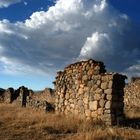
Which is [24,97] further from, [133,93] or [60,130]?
[60,130]

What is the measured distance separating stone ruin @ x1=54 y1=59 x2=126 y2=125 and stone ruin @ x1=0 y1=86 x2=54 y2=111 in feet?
10.1

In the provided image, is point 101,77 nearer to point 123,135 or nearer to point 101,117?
point 101,117

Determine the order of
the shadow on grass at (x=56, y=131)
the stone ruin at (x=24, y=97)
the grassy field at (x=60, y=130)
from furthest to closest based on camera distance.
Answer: the stone ruin at (x=24, y=97), the shadow on grass at (x=56, y=131), the grassy field at (x=60, y=130)

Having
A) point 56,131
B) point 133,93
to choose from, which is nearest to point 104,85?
point 56,131

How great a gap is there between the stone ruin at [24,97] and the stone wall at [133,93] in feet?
18.7

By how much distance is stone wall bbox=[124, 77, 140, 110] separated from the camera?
81.5 ft

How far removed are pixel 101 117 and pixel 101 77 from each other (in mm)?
1611

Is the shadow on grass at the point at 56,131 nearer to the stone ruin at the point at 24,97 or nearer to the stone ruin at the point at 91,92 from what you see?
the stone ruin at the point at 91,92

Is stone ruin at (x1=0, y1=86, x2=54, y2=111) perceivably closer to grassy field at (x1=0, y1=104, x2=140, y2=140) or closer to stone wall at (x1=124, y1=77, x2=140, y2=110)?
stone wall at (x1=124, y1=77, x2=140, y2=110)

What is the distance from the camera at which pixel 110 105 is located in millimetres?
13453

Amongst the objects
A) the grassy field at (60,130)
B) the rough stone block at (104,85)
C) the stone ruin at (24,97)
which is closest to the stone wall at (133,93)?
the stone ruin at (24,97)

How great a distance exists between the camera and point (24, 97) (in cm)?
2809

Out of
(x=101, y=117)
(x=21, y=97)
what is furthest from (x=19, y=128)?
(x=21, y=97)

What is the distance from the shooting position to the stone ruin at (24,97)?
2217 centimetres
